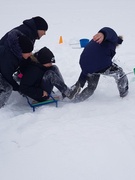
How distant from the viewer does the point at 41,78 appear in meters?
3.65

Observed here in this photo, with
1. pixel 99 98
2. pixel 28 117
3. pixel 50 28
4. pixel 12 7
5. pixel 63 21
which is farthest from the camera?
pixel 12 7

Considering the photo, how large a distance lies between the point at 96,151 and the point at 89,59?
151 cm

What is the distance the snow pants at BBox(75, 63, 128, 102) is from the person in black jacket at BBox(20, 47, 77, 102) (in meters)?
0.17

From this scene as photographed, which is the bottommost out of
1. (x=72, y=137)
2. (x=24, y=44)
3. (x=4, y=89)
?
(x=72, y=137)

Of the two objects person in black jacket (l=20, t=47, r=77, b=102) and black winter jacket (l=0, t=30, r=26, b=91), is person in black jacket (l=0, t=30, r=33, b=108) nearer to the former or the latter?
black winter jacket (l=0, t=30, r=26, b=91)

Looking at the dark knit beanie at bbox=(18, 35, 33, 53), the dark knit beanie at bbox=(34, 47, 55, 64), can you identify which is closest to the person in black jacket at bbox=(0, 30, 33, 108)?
the dark knit beanie at bbox=(18, 35, 33, 53)

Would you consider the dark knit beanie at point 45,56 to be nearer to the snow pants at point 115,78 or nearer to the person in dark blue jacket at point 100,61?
the person in dark blue jacket at point 100,61

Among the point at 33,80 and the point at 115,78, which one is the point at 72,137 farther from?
the point at 115,78

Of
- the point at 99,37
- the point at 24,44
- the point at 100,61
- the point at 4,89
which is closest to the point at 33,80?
the point at 4,89

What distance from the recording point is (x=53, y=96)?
406 centimetres

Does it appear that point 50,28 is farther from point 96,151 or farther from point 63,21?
point 96,151

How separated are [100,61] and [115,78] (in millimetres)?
397

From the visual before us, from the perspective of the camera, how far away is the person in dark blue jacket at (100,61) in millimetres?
3294

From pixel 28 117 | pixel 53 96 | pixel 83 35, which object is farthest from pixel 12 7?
pixel 28 117
